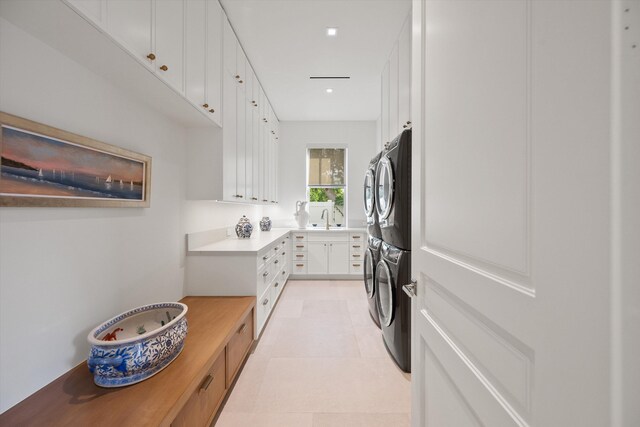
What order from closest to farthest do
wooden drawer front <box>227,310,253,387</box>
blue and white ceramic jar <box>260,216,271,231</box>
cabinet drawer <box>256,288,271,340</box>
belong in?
wooden drawer front <box>227,310,253,387</box> → cabinet drawer <box>256,288,271,340</box> → blue and white ceramic jar <box>260,216,271,231</box>

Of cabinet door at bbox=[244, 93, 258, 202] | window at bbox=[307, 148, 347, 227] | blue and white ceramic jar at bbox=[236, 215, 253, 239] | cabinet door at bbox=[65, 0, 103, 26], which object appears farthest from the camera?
window at bbox=[307, 148, 347, 227]

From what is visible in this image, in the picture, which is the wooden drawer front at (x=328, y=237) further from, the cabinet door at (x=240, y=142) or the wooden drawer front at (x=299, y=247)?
the cabinet door at (x=240, y=142)

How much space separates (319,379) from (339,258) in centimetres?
242

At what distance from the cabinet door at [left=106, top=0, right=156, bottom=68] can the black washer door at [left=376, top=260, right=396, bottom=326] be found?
185 centimetres

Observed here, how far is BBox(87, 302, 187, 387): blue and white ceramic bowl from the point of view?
1.00 m

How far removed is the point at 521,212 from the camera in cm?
50

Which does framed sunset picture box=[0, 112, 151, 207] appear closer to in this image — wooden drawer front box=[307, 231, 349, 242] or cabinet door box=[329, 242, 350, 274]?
wooden drawer front box=[307, 231, 349, 242]

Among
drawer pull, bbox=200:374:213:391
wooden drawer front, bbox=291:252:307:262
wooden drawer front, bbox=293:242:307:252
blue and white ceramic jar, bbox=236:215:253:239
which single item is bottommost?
drawer pull, bbox=200:374:213:391

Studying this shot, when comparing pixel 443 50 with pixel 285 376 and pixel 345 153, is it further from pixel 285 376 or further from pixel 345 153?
pixel 345 153

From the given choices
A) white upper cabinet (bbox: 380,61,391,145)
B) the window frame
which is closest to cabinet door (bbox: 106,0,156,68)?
white upper cabinet (bbox: 380,61,391,145)

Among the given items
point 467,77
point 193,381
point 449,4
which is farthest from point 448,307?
point 193,381

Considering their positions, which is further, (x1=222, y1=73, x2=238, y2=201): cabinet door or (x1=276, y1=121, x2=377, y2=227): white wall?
(x1=276, y1=121, x2=377, y2=227): white wall

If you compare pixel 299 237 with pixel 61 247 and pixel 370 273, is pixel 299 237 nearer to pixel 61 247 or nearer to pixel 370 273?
pixel 370 273

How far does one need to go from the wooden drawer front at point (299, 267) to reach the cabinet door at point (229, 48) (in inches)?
107
